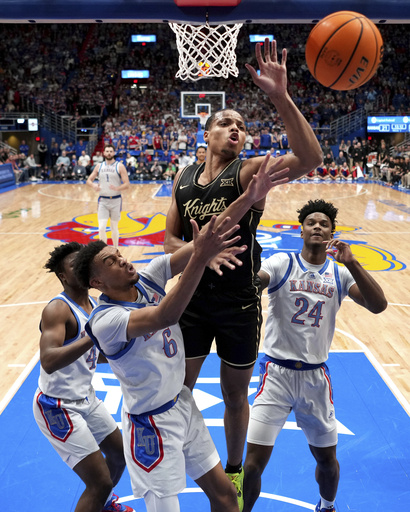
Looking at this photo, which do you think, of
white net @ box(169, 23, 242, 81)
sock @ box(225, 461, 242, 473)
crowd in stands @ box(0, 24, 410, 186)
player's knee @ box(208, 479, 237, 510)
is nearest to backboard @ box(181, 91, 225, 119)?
crowd in stands @ box(0, 24, 410, 186)

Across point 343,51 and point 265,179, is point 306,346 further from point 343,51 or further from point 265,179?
point 343,51

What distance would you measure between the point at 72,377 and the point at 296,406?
1301 mm

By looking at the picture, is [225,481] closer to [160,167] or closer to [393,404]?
[393,404]

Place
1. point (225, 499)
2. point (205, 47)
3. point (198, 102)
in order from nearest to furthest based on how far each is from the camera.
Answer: point (225, 499), point (205, 47), point (198, 102)

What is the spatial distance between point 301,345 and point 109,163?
24.0 ft

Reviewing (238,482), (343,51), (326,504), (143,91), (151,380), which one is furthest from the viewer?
(143,91)

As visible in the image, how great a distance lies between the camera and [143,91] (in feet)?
102

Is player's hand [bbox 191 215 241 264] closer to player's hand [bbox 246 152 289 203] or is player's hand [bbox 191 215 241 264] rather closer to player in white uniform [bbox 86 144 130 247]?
player's hand [bbox 246 152 289 203]

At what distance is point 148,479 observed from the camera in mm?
2643

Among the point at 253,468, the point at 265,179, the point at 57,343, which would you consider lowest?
the point at 253,468

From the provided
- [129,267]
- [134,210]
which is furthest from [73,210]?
[129,267]

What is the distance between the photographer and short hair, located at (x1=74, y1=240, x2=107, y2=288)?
2.71 metres

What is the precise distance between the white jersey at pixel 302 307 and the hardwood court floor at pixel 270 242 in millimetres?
1963

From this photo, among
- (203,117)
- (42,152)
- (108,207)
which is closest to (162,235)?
(108,207)
